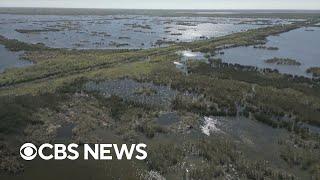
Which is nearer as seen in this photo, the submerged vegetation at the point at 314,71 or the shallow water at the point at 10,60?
the submerged vegetation at the point at 314,71

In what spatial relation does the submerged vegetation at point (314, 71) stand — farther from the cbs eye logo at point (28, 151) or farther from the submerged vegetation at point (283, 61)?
the cbs eye logo at point (28, 151)

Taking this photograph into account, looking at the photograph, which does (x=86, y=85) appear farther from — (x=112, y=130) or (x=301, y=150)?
(x=301, y=150)

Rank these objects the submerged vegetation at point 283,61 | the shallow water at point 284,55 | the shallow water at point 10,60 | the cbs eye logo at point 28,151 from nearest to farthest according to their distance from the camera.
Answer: the cbs eye logo at point 28,151
the shallow water at point 10,60
the shallow water at point 284,55
the submerged vegetation at point 283,61

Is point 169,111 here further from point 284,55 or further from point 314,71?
point 284,55

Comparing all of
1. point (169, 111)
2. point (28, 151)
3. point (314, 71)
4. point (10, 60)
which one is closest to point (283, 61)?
point (314, 71)

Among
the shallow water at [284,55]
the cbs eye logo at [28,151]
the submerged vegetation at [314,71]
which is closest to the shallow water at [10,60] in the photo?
the cbs eye logo at [28,151]

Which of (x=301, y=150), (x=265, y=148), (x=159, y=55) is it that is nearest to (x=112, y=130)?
(x=265, y=148)

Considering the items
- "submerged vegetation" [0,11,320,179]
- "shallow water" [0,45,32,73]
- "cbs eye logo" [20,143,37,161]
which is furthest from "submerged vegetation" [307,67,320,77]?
Answer: "shallow water" [0,45,32,73]
